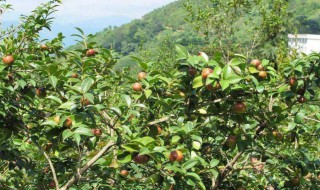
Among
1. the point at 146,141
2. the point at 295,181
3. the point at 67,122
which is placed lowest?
the point at 295,181

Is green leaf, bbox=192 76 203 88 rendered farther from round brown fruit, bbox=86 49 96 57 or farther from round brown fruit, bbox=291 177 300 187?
round brown fruit, bbox=291 177 300 187

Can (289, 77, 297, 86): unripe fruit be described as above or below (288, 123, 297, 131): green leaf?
above

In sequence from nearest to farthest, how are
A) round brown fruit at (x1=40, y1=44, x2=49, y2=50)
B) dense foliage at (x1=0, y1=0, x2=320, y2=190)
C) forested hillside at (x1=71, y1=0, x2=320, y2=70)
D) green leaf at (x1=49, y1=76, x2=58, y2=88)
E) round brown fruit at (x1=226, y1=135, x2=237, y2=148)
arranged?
1. dense foliage at (x1=0, y1=0, x2=320, y2=190)
2. green leaf at (x1=49, y1=76, x2=58, y2=88)
3. round brown fruit at (x1=226, y1=135, x2=237, y2=148)
4. round brown fruit at (x1=40, y1=44, x2=49, y2=50)
5. forested hillside at (x1=71, y1=0, x2=320, y2=70)

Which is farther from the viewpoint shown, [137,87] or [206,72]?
[137,87]

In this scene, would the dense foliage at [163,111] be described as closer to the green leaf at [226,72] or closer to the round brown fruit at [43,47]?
the green leaf at [226,72]

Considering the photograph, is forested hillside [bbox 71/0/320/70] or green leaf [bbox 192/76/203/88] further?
forested hillside [bbox 71/0/320/70]

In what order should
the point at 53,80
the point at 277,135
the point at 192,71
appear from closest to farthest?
the point at 53,80
the point at 192,71
the point at 277,135

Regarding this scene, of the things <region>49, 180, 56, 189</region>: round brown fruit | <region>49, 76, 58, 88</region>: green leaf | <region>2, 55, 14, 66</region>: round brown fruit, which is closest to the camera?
<region>49, 76, 58, 88</region>: green leaf

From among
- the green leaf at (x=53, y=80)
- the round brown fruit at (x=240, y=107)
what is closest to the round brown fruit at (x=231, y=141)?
the round brown fruit at (x=240, y=107)

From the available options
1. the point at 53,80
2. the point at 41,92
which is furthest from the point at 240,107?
the point at 41,92

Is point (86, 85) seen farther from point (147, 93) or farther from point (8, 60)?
point (8, 60)

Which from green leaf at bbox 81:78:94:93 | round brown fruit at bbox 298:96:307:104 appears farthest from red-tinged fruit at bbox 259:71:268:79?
green leaf at bbox 81:78:94:93

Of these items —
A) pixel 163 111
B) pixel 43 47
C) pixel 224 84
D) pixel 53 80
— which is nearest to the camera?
pixel 224 84

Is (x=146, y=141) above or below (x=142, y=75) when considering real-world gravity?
below
